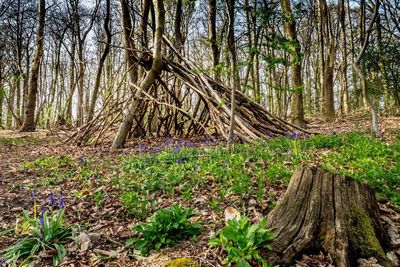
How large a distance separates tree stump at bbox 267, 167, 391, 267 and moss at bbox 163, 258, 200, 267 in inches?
20.0

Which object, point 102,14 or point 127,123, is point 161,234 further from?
point 102,14

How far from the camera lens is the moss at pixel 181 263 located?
6.73ft

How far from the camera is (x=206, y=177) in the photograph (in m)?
3.92

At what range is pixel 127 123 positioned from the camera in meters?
6.96

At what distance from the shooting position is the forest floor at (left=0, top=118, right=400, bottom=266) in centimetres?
245

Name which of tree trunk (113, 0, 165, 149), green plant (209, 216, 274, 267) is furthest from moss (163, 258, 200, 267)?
tree trunk (113, 0, 165, 149)

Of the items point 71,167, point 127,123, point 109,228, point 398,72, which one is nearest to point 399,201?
point 109,228

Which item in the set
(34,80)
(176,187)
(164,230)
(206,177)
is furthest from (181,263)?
(34,80)

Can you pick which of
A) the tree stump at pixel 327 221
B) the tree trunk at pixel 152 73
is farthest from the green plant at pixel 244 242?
the tree trunk at pixel 152 73

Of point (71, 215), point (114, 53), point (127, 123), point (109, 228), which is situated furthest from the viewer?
point (114, 53)

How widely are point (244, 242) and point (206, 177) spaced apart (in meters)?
1.93

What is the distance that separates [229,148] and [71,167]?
271 cm

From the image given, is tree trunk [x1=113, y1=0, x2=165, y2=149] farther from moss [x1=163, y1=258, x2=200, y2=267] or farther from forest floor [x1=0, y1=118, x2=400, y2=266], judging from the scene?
moss [x1=163, y1=258, x2=200, y2=267]

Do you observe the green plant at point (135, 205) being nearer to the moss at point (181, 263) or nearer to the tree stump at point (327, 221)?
the moss at point (181, 263)
